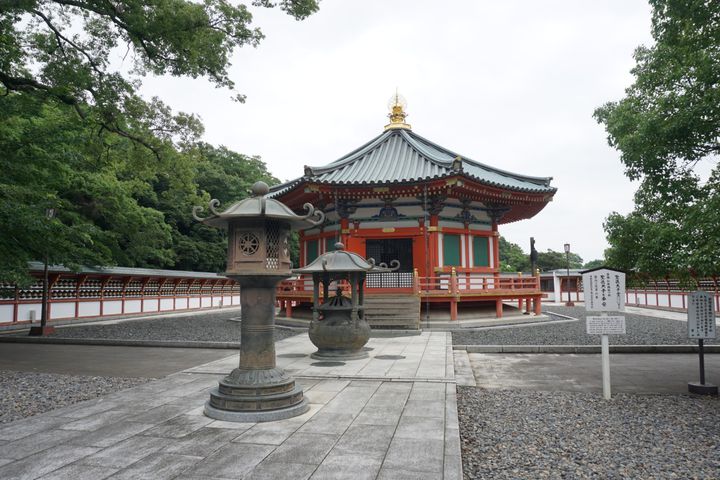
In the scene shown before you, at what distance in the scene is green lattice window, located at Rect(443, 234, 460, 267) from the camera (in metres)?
17.2

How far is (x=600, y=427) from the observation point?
17.2ft

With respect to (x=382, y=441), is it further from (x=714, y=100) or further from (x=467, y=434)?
(x=714, y=100)

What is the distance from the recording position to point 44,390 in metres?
7.00

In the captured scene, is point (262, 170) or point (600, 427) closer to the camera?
point (600, 427)

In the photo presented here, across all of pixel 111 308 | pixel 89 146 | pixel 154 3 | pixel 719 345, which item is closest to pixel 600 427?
pixel 719 345

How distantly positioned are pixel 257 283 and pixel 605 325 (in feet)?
17.4

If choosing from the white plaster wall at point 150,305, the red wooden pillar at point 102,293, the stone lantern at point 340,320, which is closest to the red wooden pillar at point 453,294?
the stone lantern at point 340,320

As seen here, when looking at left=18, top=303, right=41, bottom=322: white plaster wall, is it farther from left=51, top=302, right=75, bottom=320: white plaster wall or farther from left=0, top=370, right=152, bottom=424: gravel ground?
left=0, top=370, right=152, bottom=424: gravel ground

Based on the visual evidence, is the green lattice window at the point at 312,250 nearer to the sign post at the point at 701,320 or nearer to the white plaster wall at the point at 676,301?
the sign post at the point at 701,320

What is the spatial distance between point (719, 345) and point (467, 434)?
9.74m

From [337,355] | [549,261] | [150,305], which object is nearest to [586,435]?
[337,355]

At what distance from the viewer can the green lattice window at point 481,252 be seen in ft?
59.6

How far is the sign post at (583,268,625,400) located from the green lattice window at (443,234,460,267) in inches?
398

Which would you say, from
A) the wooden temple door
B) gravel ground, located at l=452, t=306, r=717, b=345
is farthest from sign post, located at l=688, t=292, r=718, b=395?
the wooden temple door
